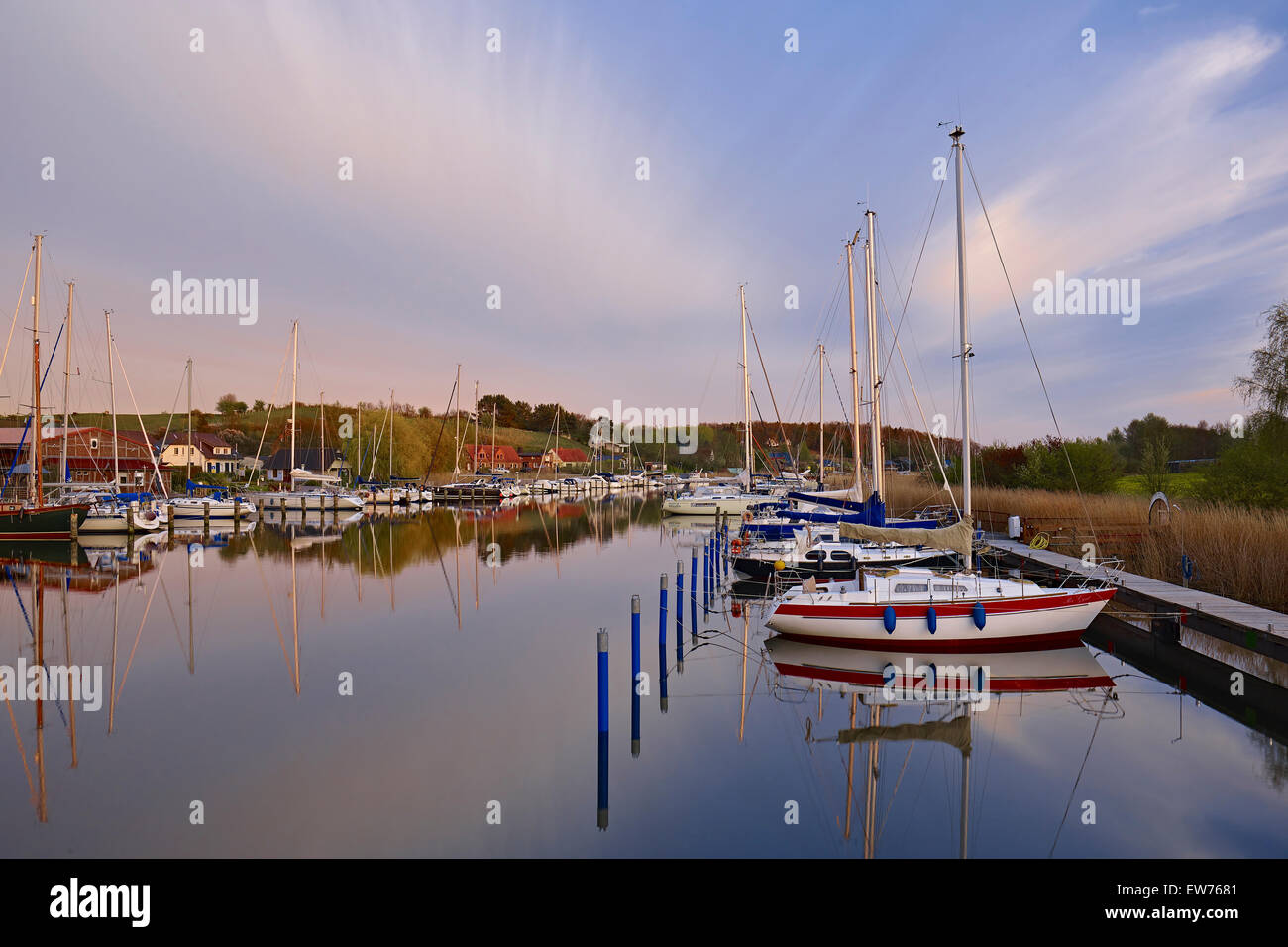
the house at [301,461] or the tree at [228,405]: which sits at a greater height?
the tree at [228,405]

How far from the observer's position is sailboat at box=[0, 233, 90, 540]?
3906 cm

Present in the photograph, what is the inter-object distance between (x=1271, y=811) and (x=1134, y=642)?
10039 millimetres

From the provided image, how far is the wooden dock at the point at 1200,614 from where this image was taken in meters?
15.0

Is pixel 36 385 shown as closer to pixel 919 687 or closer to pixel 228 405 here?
pixel 919 687

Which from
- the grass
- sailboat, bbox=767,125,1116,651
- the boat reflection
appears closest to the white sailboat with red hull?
sailboat, bbox=767,125,1116,651

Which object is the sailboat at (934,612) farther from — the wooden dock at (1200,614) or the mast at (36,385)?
the mast at (36,385)

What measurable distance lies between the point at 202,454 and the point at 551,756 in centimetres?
10804

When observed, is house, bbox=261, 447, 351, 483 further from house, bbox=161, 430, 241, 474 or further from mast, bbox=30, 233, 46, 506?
mast, bbox=30, 233, 46, 506

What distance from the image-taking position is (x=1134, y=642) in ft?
61.1

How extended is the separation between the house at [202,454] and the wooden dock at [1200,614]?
99796mm

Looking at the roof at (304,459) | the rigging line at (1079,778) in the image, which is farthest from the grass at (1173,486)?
the roof at (304,459)
